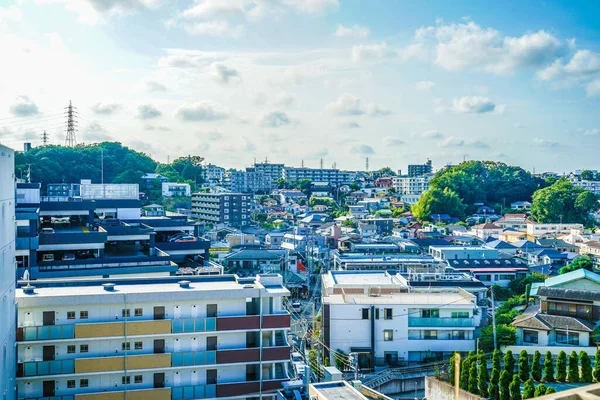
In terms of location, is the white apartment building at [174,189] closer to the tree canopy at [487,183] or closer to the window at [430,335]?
the tree canopy at [487,183]

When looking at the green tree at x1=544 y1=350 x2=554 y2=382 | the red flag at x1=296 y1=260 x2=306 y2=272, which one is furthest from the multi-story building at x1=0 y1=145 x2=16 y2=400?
the red flag at x1=296 y1=260 x2=306 y2=272

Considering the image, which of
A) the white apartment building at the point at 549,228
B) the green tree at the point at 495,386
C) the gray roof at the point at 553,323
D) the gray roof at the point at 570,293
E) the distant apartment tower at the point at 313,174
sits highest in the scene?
the distant apartment tower at the point at 313,174

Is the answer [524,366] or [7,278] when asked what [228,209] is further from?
[7,278]

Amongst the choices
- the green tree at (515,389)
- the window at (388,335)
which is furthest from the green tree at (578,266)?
the green tree at (515,389)

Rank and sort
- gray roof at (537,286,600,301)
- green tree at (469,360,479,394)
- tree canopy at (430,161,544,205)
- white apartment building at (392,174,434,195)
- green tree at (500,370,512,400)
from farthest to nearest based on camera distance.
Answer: white apartment building at (392,174,434,195)
tree canopy at (430,161,544,205)
gray roof at (537,286,600,301)
green tree at (469,360,479,394)
green tree at (500,370,512,400)

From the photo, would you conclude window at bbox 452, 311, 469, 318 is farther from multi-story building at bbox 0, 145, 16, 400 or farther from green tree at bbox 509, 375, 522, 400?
multi-story building at bbox 0, 145, 16, 400

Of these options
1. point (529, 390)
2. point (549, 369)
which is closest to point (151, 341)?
point (529, 390)
